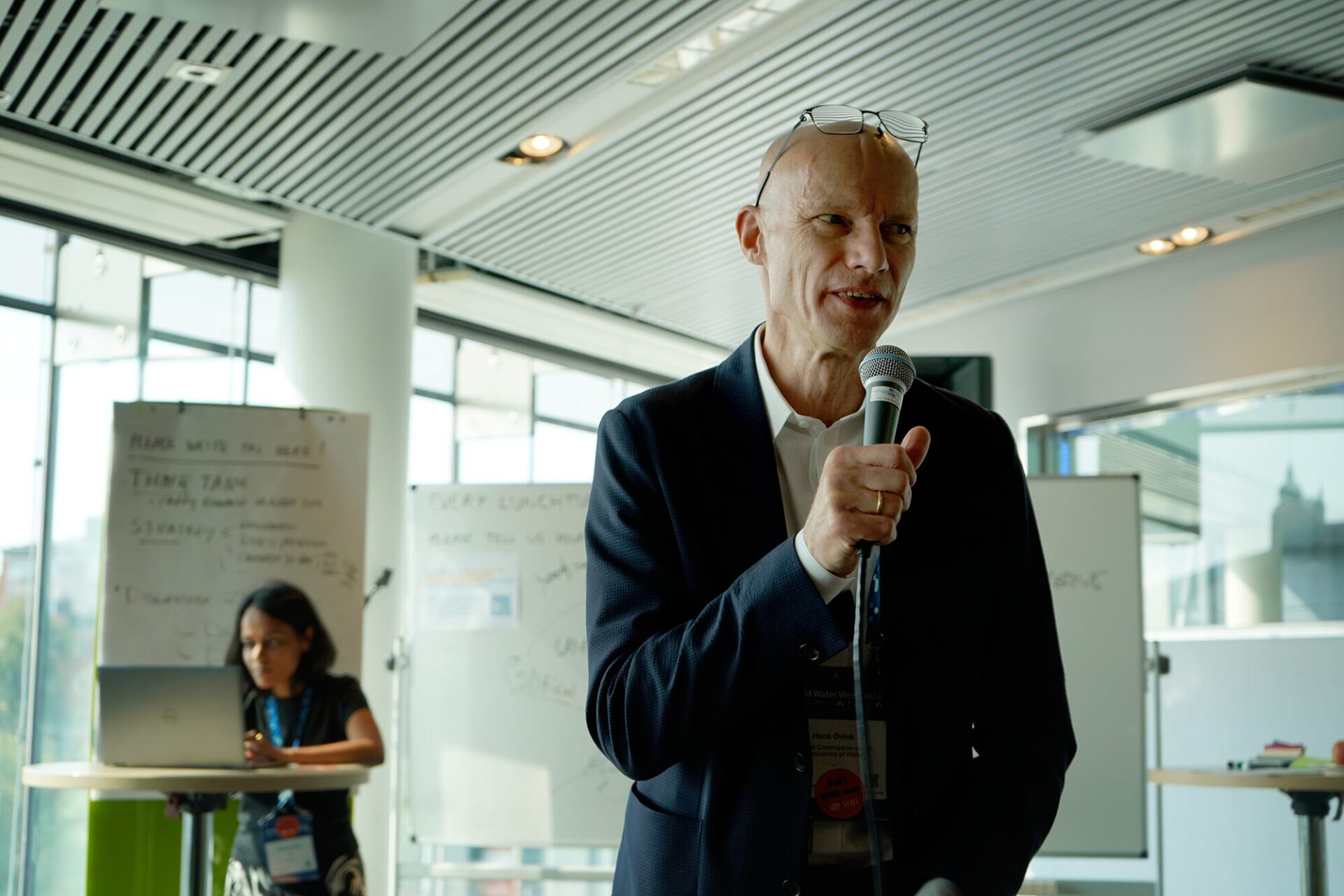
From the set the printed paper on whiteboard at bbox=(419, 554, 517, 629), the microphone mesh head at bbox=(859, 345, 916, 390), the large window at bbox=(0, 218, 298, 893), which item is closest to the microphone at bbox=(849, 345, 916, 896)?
the microphone mesh head at bbox=(859, 345, 916, 390)

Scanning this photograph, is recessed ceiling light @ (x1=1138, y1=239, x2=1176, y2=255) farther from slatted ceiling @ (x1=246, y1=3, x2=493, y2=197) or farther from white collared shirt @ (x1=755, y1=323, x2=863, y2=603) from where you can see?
white collared shirt @ (x1=755, y1=323, x2=863, y2=603)

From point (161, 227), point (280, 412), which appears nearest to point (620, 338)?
point (161, 227)

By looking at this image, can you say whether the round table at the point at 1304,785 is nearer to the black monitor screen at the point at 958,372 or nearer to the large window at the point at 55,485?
the black monitor screen at the point at 958,372

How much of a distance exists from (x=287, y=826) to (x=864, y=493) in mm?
3438

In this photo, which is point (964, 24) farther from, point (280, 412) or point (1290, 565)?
point (1290, 565)

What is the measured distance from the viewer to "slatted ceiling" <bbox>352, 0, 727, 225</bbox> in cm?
446

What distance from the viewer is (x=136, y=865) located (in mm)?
4227

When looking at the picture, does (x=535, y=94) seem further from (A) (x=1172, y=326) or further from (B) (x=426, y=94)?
(A) (x=1172, y=326)

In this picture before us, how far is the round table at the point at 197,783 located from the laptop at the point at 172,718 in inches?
1.5

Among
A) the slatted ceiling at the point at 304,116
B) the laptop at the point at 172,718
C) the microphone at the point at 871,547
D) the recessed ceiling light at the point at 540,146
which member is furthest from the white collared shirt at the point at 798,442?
the recessed ceiling light at the point at 540,146

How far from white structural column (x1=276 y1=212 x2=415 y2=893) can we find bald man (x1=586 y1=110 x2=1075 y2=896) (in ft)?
17.6

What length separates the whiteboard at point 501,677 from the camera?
536cm

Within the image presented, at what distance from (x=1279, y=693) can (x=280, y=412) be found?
511 cm

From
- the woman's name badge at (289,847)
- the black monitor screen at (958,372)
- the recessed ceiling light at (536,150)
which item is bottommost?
the woman's name badge at (289,847)
